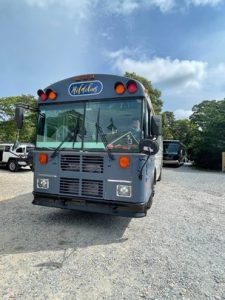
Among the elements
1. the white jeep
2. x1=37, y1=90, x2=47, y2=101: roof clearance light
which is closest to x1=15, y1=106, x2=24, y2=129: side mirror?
x1=37, y1=90, x2=47, y2=101: roof clearance light

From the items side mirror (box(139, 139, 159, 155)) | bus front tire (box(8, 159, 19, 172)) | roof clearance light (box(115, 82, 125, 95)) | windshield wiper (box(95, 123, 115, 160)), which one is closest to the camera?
side mirror (box(139, 139, 159, 155))

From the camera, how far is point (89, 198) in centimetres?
480

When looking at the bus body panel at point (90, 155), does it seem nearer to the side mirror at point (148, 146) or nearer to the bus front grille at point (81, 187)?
the bus front grille at point (81, 187)

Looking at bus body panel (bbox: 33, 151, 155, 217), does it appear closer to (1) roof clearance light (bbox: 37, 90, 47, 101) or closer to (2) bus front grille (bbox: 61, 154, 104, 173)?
(2) bus front grille (bbox: 61, 154, 104, 173)

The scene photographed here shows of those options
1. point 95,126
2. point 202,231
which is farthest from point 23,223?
point 202,231

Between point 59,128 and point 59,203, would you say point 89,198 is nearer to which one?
point 59,203

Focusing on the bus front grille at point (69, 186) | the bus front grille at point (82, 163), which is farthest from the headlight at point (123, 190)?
the bus front grille at point (69, 186)

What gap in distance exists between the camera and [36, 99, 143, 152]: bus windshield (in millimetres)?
4715

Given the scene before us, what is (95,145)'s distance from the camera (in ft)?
15.9

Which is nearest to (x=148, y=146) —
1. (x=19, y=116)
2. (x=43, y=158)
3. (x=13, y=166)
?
(x=43, y=158)

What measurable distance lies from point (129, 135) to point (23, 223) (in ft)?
9.87

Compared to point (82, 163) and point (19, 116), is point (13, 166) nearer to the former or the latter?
point (19, 116)

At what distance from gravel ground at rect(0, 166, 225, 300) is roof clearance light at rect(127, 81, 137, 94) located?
278 centimetres

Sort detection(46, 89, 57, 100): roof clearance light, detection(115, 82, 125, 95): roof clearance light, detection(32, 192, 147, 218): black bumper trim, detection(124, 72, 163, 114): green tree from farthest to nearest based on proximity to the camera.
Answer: detection(124, 72, 163, 114): green tree → detection(46, 89, 57, 100): roof clearance light → detection(115, 82, 125, 95): roof clearance light → detection(32, 192, 147, 218): black bumper trim
